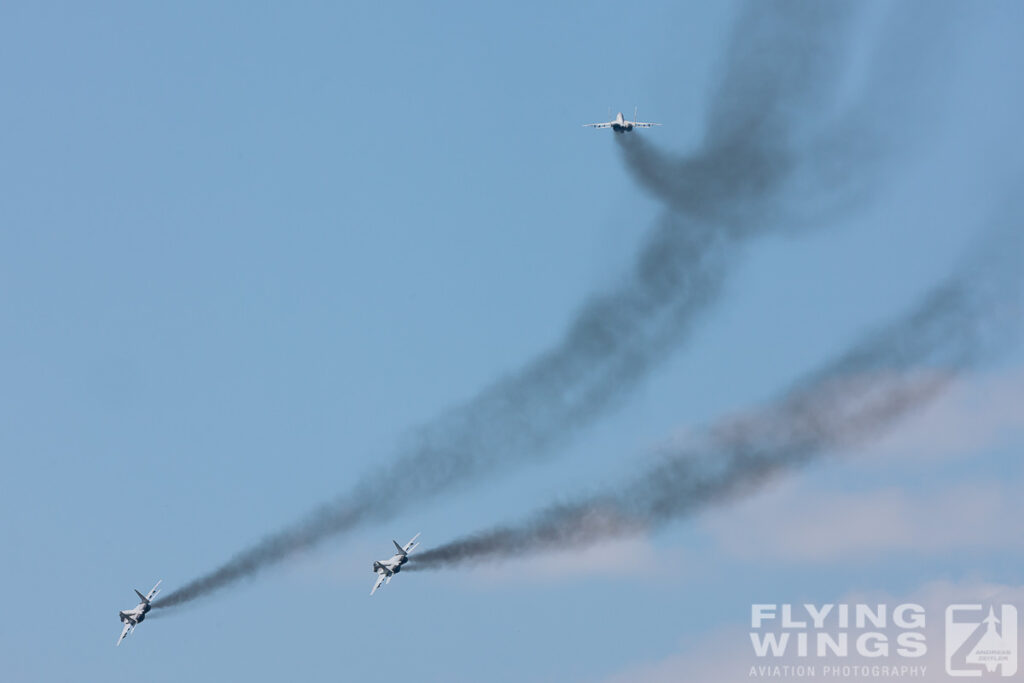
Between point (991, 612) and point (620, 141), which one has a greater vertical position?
point (620, 141)

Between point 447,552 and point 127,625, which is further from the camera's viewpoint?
point 127,625

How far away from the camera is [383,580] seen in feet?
313

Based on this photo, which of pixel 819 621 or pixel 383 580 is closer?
pixel 819 621

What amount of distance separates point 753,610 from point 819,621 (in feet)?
11.1

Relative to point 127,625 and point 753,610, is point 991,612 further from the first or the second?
point 127,625

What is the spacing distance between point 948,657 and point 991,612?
3149 mm

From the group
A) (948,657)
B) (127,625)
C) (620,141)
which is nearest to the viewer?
(948,657)

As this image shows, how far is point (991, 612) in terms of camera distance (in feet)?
277

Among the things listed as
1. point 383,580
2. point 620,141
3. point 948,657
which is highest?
point 620,141

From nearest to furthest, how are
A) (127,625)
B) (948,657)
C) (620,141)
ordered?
1. (948,657)
2. (620,141)
3. (127,625)

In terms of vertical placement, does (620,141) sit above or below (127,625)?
above

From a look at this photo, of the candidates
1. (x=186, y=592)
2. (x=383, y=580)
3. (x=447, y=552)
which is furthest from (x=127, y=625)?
(x=447, y=552)

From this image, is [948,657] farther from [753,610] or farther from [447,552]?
[447,552]

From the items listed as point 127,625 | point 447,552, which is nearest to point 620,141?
point 447,552
